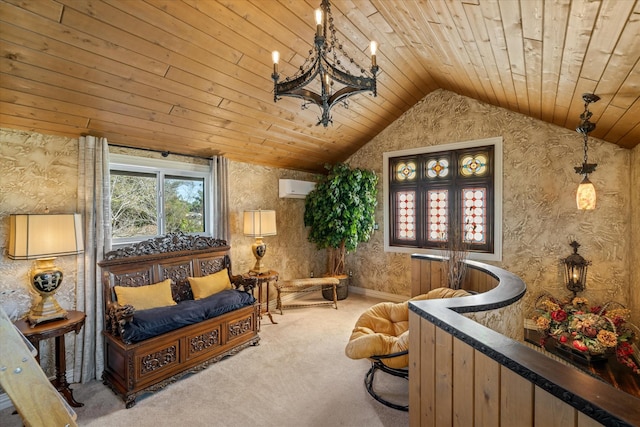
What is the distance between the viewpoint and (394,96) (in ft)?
14.1

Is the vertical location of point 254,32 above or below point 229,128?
above

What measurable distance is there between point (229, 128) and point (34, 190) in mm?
1875

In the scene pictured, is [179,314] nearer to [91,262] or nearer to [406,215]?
[91,262]

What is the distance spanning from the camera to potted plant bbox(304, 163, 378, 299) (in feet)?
16.0

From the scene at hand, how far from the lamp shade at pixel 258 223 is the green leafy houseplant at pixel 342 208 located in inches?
43.6

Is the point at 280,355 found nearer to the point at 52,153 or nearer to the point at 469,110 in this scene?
the point at 52,153

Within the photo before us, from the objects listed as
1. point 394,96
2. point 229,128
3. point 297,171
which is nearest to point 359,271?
point 297,171

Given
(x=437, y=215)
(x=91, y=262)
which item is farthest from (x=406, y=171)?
(x=91, y=262)

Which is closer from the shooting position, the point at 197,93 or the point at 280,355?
the point at 197,93

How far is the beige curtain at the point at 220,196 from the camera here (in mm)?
4008

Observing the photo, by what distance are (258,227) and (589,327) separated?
12.7 feet

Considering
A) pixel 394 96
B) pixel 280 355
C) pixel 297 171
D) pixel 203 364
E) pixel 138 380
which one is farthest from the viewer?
pixel 297 171

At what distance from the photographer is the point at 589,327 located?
3090mm

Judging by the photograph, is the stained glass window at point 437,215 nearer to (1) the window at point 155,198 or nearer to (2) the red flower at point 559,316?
(2) the red flower at point 559,316
